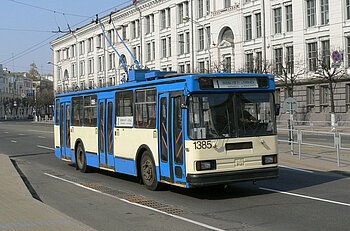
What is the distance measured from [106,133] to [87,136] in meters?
1.62

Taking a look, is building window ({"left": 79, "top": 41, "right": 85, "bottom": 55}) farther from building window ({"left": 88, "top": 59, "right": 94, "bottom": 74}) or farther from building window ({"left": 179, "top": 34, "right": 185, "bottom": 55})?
building window ({"left": 179, "top": 34, "right": 185, "bottom": 55})

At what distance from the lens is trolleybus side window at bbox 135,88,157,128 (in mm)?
12155

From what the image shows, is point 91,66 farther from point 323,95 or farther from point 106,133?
point 106,133

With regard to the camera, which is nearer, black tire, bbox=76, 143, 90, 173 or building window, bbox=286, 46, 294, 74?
black tire, bbox=76, 143, 90, 173

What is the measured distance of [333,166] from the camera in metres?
15.9

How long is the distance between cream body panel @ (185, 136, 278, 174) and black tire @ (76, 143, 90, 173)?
7137 mm

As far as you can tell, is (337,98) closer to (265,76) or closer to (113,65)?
(265,76)

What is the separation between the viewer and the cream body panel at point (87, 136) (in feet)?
52.0

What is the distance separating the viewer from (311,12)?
44906 mm

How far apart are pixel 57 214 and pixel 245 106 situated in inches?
180

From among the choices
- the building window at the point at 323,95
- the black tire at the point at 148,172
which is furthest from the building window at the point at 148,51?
the black tire at the point at 148,172

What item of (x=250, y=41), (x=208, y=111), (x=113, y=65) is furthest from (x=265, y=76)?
(x=113, y=65)

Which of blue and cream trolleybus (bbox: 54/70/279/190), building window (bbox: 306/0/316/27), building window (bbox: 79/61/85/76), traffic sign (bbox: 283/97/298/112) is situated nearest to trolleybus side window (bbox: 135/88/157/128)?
blue and cream trolleybus (bbox: 54/70/279/190)

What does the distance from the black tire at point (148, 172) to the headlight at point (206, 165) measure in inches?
77.2
